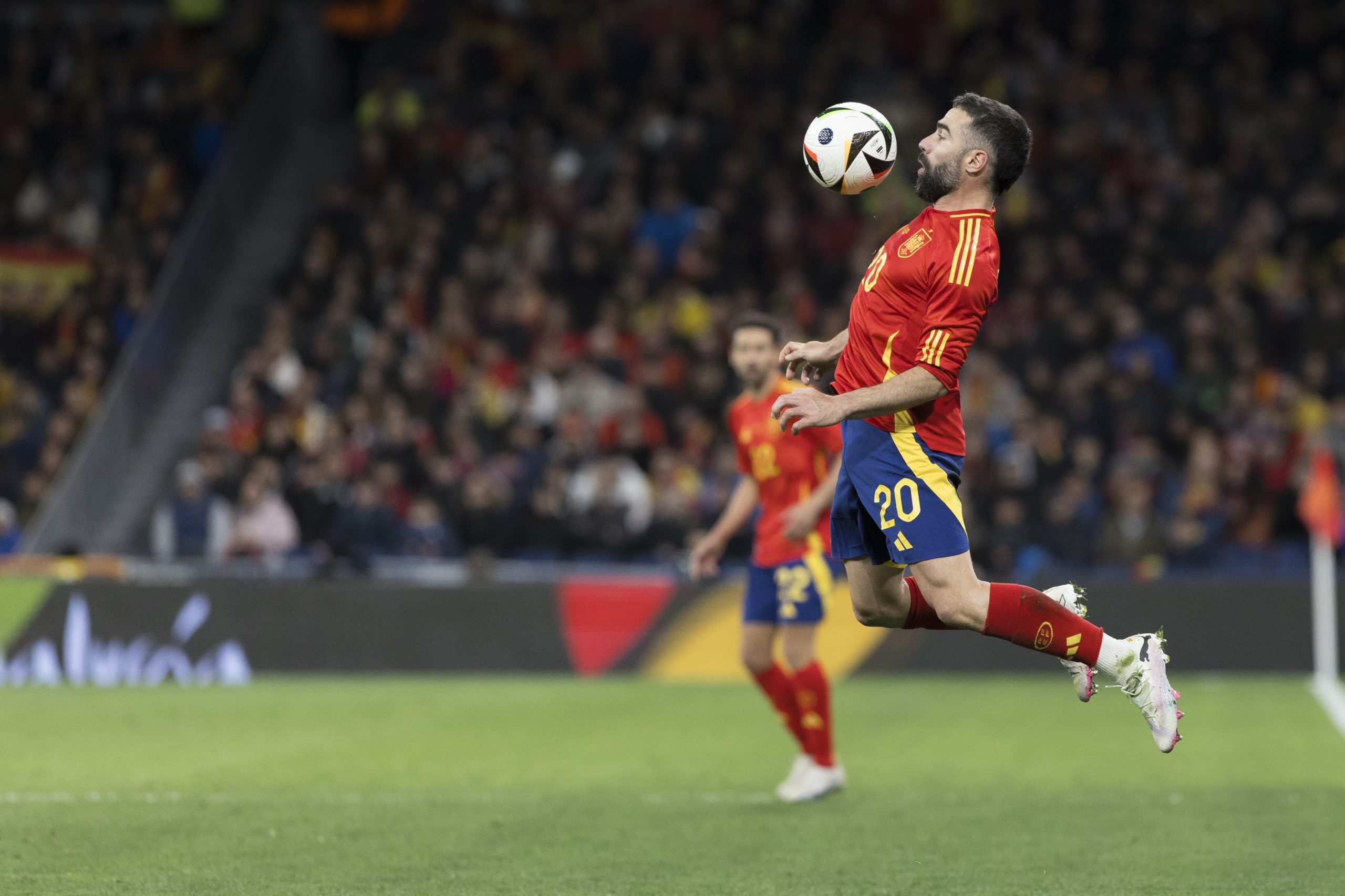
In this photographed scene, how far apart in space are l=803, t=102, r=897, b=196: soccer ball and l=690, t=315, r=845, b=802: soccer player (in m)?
2.11

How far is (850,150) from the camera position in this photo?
624 cm

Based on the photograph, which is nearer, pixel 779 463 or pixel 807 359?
pixel 807 359

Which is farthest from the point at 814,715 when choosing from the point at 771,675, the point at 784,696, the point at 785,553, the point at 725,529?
the point at 725,529

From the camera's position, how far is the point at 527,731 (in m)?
11.1

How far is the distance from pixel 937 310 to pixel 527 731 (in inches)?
240

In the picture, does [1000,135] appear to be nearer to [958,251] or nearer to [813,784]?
[958,251]

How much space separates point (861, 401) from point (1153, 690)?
1.43 metres

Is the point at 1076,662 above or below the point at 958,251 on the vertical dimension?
below

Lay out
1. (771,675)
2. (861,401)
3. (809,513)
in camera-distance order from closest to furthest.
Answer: (861,401)
(809,513)
(771,675)

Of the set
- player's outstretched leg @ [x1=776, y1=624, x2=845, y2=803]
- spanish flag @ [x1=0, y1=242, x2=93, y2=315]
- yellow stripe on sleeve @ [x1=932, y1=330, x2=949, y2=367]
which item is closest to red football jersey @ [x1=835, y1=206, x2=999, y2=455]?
yellow stripe on sleeve @ [x1=932, y1=330, x2=949, y2=367]

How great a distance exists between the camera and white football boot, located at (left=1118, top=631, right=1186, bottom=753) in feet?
19.2

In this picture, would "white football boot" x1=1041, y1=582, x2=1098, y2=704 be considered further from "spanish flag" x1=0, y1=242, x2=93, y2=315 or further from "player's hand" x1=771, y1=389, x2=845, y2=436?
"spanish flag" x1=0, y1=242, x2=93, y2=315

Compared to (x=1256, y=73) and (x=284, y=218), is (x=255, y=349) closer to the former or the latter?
(x=284, y=218)

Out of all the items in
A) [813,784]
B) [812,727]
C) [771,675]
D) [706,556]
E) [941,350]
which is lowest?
[813,784]
